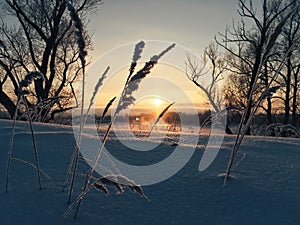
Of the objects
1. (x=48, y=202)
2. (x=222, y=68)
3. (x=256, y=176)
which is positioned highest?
(x=222, y=68)

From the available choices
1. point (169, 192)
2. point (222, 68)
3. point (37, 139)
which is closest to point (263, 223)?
point (169, 192)

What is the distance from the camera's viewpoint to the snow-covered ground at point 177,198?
159 centimetres

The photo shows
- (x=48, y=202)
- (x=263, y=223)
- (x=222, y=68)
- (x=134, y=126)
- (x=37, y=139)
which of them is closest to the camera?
(x=263, y=223)

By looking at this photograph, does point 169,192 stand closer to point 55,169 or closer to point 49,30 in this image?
point 55,169

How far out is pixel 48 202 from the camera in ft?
5.70

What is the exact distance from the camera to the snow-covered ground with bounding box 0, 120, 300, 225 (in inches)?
62.7

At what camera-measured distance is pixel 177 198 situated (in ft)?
6.04

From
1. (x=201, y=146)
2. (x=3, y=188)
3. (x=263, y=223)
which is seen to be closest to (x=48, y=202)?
(x=3, y=188)

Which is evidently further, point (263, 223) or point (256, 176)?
point (256, 176)

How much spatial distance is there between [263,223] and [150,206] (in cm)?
61

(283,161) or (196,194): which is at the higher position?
(283,161)

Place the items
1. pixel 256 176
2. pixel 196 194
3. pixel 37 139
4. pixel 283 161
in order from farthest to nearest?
pixel 37 139
pixel 283 161
pixel 256 176
pixel 196 194

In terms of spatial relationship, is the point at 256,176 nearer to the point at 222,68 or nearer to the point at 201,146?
the point at 201,146

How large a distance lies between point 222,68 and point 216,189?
20360mm
